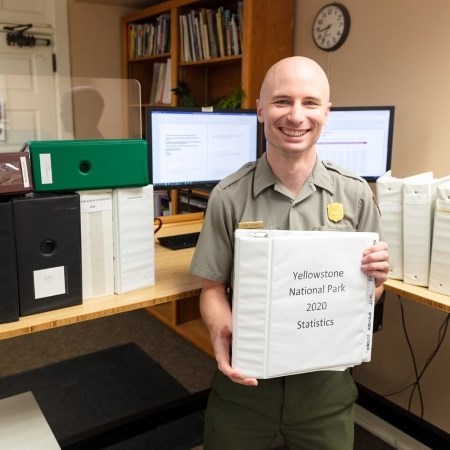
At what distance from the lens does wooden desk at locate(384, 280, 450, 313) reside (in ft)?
4.64

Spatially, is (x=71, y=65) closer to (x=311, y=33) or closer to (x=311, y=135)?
(x=311, y=33)

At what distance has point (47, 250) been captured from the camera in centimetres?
127

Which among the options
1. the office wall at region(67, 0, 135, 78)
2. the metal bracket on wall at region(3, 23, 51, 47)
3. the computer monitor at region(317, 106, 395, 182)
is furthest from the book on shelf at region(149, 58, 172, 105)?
the computer monitor at region(317, 106, 395, 182)

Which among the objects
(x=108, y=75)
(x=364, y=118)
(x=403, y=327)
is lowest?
(x=403, y=327)

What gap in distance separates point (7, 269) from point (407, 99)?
5.96 feet

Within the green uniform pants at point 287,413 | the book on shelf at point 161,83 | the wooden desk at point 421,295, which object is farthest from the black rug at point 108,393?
the book on shelf at point 161,83

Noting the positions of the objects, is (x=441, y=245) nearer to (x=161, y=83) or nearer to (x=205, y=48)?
(x=205, y=48)

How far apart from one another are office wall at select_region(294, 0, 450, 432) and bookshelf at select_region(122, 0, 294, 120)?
0.39 m

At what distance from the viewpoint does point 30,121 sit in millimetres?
3479

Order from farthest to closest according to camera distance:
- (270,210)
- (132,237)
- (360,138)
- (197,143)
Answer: (360,138) < (197,143) < (132,237) < (270,210)

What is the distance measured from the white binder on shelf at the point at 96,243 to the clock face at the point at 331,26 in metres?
1.65

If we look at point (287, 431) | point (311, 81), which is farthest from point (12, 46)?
point (287, 431)

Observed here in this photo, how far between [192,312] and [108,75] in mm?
2080

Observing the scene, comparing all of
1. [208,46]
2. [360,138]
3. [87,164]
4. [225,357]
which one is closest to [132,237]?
[87,164]
